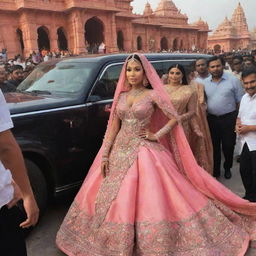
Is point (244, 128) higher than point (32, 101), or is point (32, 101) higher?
point (32, 101)

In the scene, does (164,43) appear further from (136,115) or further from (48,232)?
(48,232)

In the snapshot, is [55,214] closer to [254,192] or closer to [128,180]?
[128,180]

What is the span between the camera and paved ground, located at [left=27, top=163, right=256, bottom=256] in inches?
117

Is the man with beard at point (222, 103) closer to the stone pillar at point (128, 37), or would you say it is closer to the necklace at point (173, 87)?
the necklace at point (173, 87)

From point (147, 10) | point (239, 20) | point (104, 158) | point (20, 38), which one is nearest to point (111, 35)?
point (20, 38)

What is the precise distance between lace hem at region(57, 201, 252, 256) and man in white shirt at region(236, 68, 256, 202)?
3.21 ft

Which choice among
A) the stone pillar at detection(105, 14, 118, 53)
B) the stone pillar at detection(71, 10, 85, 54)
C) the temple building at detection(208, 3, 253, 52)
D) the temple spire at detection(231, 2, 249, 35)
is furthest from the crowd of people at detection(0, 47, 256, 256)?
the temple spire at detection(231, 2, 249, 35)

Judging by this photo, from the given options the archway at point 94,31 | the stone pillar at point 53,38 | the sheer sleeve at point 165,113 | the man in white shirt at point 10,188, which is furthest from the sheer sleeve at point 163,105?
the archway at point 94,31

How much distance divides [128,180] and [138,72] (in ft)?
3.48

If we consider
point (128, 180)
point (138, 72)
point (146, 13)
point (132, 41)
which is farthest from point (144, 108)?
point (146, 13)

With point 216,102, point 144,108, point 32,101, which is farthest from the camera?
point 216,102

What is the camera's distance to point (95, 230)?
107 inches

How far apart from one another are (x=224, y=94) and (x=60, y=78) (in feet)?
7.49

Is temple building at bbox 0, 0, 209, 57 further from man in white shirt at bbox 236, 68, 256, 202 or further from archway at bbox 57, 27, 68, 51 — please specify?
man in white shirt at bbox 236, 68, 256, 202
